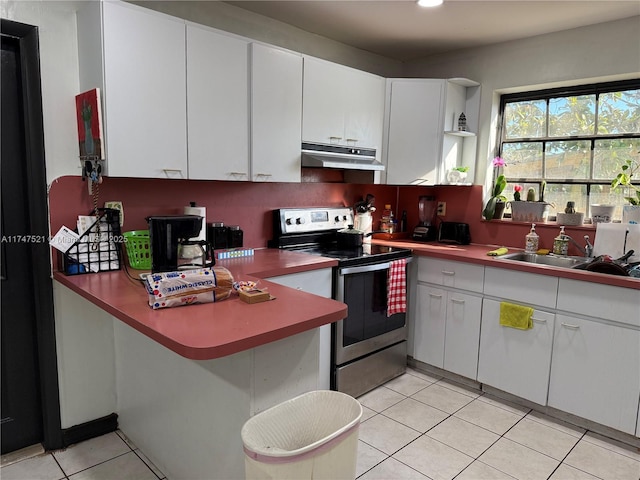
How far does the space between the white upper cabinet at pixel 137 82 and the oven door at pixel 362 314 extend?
1197mm

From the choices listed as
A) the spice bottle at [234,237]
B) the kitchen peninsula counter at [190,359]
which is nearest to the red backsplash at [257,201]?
the spice bottle at [234,237]

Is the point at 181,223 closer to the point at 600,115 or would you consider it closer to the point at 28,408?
the point at 28,408

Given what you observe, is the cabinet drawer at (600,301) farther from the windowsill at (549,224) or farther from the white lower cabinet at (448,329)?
the windowsill at (549,224)

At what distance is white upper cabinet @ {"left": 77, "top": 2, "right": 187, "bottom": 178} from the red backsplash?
0.99 ft

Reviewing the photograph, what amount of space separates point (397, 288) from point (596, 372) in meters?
1.21

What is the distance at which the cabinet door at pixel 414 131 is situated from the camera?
326 cm

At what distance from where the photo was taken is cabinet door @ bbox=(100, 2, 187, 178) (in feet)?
6.47

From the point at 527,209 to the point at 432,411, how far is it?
1.62m

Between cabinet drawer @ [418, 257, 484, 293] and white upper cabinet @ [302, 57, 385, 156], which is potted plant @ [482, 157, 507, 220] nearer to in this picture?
cabinet drawer @ [418, 257, 484, 293]

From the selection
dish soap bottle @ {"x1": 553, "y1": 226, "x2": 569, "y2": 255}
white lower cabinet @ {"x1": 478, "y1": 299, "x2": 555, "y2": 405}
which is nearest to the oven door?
white lower cabinet @ {"x1": 478, "y1": 299, "x2": 555, "y2": 405}

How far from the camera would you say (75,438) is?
2295mm

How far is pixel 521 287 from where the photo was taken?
267cm

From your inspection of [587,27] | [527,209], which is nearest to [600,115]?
[587,27]

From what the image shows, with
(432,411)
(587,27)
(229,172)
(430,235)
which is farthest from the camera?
(430,235)
